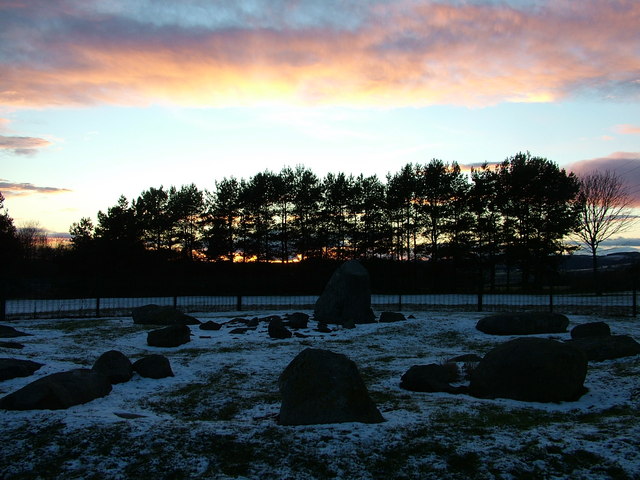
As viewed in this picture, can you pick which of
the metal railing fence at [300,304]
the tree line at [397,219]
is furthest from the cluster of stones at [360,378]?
the tree line at [397,219]

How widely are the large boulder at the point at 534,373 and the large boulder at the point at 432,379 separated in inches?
22.1

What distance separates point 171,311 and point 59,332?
4141 mm

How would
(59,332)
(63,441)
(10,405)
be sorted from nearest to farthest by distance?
(63,441)
(10,405)
(59,332)

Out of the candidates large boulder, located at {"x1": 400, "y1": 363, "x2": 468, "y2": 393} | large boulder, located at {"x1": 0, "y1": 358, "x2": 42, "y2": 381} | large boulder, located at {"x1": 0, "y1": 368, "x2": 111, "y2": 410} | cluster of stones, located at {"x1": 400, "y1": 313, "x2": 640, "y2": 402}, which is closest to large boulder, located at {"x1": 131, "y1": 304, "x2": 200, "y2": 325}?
large boulder, located at {"x1": 0, "y1": 358, "x2": 42, "y2": 381}

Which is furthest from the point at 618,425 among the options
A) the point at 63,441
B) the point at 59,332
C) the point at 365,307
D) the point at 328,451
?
the point at 59,332

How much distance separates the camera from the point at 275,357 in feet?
39.9

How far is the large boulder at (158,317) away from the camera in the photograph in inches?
721

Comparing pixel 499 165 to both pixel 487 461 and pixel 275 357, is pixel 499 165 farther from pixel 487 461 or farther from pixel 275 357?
pixel 487 461

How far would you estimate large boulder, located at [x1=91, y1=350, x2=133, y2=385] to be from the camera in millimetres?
8922

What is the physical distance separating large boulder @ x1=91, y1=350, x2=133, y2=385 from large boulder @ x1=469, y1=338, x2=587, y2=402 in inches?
253

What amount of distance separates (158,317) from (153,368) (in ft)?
30.6

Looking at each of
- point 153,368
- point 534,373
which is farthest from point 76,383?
point 534,373

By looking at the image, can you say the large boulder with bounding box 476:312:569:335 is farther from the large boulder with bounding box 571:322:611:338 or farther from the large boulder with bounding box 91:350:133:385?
the large boulder with bounding box 91:350:133:385

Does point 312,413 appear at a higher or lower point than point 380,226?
lower
